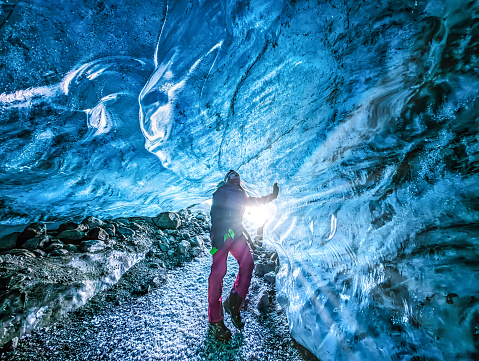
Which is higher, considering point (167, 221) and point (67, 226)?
point (67, 226)

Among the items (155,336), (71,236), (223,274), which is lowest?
(71,236)

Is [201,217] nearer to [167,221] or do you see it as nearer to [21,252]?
[167,221]

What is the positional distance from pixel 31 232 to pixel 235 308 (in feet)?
11.5

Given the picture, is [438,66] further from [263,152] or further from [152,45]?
[152,45]

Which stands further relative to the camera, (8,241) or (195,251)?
(195,251)

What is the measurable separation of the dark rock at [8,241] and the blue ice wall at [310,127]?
0.28 metres

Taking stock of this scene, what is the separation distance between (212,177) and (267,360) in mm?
2589

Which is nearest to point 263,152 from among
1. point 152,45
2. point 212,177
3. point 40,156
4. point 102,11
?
point 212,177

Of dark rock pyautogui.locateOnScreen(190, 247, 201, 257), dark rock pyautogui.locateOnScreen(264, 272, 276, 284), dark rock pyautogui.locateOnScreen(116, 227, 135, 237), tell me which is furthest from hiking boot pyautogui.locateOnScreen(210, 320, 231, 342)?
dark rock pyautogui.locateOnScreen(116, 227, 135, 237)

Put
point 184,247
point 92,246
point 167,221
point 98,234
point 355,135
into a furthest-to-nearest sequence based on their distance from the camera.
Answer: point 167,221 < point 184,247 < point 98,234 < point 92,246 < point 355,135

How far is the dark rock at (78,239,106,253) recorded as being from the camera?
291 cm

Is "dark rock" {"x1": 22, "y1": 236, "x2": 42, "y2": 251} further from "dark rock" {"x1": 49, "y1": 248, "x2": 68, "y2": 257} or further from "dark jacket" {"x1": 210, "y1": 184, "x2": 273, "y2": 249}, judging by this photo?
"dark jacket" {"x1": 210, "y1": 184, "x2": 273, "y2": 249}

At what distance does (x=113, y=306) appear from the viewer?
2.15 meters

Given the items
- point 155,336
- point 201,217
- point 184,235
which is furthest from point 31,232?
point 201,217
